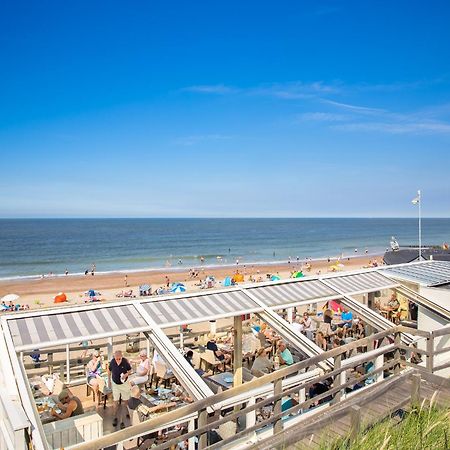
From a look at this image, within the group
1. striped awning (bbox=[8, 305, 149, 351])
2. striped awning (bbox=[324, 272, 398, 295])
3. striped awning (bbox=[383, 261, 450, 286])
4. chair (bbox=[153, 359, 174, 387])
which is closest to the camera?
striped awning (bbox=[8, 305, 149, 351])

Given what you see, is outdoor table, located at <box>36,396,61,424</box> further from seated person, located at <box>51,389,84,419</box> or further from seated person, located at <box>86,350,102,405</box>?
seated person, located at <box>86,350,102,405</box>

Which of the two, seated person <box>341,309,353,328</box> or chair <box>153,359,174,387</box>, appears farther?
seated person <box>341,309,353,328</box>

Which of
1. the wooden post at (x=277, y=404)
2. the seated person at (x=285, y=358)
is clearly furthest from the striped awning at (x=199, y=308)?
the seated person at (x=285, y=358)

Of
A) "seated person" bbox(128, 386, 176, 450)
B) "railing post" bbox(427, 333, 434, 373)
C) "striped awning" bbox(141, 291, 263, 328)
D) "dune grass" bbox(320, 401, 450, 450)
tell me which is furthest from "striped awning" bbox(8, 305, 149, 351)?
"railing post" bbox(427, 333, 434, 373)

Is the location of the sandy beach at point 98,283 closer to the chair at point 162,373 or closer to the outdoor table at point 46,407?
→ the chair at point 162,373

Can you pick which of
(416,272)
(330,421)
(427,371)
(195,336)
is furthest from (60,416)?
(416,272)

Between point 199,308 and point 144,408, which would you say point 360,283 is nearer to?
point 199,308

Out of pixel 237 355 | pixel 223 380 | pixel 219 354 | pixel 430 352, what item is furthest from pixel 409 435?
pixel 219 354
